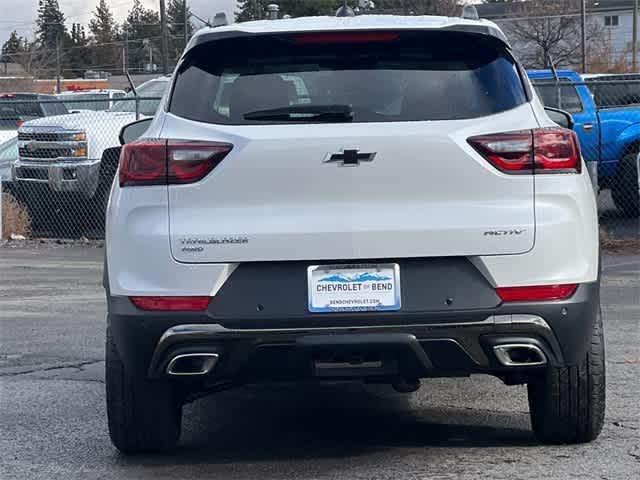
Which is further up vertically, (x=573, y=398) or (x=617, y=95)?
(x=617, y=95)

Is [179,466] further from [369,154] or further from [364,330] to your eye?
[369,154]

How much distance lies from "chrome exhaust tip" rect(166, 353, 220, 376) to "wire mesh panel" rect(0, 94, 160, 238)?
1200cm

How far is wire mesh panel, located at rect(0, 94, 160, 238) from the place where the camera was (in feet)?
56.1

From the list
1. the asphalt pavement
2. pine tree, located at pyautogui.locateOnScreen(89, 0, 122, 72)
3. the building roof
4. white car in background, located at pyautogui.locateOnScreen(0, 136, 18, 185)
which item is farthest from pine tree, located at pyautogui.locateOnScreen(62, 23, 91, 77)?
the asphalt pavement

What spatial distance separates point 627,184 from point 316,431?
11434 mm

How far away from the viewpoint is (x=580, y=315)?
5121 millimetres

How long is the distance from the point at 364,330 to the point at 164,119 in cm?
122

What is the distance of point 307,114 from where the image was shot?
514 centimetres

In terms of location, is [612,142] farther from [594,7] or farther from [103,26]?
[103,26]

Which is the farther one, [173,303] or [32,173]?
[32,173]

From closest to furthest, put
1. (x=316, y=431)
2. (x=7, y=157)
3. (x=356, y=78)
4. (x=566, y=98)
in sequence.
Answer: (x=356, y=78) → (x=316, y=431) → (x=566, y=98) → (x=7, y=157)

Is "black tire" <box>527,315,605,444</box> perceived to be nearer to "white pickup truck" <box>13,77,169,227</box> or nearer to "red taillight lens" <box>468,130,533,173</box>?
"red taillight lens" <box>468,130,533,173</box>

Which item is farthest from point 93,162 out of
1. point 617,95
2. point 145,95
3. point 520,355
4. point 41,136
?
point 520,355

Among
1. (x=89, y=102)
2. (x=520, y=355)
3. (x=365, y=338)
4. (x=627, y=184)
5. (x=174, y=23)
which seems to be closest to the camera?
(x=365, y=338)
